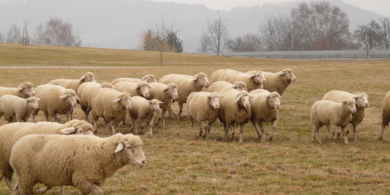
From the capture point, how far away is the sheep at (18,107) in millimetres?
12289

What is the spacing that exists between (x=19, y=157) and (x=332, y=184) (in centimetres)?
597

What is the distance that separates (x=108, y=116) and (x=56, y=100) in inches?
87.2

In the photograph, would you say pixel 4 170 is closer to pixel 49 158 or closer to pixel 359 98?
pixel 49 158

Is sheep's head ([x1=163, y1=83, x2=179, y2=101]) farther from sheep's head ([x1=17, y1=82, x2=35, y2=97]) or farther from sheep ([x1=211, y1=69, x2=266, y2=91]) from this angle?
sheep's head ([x1=17, y1=82, x2=35, y2=97])

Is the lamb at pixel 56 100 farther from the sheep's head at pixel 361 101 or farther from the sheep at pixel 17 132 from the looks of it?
the sheep's head at pixel 361 101

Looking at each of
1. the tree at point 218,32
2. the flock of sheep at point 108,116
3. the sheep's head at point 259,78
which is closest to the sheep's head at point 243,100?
the flock of sheep at point 108,116

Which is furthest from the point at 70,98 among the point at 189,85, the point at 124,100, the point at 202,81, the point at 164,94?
the point at 202,81

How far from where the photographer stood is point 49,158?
649 centimetres

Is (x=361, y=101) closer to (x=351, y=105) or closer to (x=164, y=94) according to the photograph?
(x=351, y=105)

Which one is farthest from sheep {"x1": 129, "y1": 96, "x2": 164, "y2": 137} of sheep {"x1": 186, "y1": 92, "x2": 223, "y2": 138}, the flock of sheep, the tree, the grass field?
the tree

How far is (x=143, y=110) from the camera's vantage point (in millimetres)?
13047

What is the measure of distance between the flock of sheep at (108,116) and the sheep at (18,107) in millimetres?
29

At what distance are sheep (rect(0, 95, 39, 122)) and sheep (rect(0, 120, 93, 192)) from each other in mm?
4733

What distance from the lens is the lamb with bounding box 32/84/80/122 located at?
1326 centimetres
